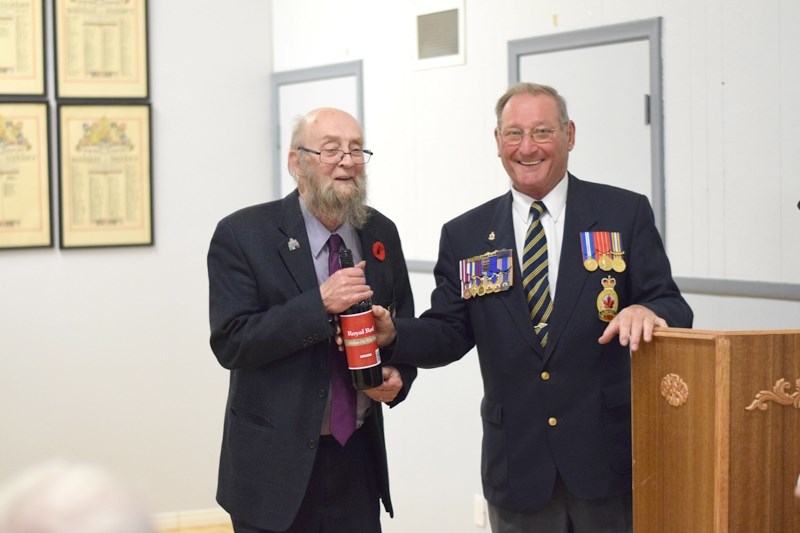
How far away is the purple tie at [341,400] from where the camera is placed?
2.82 m

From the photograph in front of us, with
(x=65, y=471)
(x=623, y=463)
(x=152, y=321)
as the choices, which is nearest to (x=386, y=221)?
(x=623, y=463)

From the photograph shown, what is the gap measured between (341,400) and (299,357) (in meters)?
0.15

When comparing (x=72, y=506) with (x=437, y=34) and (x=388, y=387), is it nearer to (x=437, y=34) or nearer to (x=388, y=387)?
(x=388, y=387)

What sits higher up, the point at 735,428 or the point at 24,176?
the point at 24,176

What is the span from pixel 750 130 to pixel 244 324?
1739mm

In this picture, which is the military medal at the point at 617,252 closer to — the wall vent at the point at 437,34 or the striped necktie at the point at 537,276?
the striped necktie at the point at 537,276

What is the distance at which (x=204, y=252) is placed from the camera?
18.4 ft

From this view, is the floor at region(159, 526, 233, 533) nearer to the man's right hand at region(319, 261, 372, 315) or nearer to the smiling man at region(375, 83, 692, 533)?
the smiling man at region(375, 83, 692, 533)

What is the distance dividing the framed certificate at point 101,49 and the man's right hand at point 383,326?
305 cm

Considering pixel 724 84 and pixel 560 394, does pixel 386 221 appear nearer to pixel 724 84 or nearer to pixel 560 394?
pixel 560 394

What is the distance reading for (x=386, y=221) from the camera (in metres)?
3.10

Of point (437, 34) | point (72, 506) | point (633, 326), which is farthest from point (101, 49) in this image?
point (72, 506)

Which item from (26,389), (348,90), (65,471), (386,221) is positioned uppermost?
(348,90)

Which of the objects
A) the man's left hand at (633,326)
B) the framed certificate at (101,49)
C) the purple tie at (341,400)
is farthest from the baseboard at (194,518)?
the man's left hand at (633,326)
